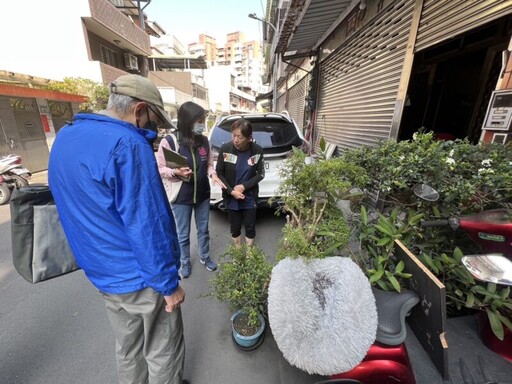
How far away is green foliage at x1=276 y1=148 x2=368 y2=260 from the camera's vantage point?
1.47 m

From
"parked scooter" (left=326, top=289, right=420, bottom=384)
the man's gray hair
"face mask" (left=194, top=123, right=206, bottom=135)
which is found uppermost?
A: the man's gray hair

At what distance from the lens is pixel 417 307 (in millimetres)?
1249

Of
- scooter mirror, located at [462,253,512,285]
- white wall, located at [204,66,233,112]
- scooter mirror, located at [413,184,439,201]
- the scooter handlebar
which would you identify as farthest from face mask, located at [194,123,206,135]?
white wall, located at [204,66,233,112]

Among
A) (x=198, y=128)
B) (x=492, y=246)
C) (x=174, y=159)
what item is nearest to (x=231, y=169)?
(x=198, y=128)

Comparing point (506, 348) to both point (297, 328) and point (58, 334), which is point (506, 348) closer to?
point (297, 328)

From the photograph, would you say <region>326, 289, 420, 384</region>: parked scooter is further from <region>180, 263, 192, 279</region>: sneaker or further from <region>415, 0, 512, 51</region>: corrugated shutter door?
<region>415, 0, 512, 51</region>: corrugated shutter door

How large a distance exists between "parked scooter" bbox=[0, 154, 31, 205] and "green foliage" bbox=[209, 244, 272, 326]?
640 cm

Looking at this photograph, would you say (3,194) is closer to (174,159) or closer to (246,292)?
(174,159)

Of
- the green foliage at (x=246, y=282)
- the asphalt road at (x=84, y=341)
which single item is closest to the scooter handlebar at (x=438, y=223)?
the asphalt road at (x=84, y=341)

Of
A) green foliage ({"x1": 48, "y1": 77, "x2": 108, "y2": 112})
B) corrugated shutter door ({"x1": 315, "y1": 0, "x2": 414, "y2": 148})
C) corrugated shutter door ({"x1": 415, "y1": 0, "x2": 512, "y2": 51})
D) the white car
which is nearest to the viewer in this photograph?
corrugated shutter door ({"x1": 415, "y1": 0, "x2": 512, "y2": 51})

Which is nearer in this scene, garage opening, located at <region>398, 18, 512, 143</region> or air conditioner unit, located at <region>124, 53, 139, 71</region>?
garage opening, located at <region>398, 18, 512, 143</region>

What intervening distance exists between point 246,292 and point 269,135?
271 centimetres

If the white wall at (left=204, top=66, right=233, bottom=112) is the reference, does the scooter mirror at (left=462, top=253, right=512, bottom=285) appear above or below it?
below

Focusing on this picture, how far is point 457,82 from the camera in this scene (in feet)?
15.3
